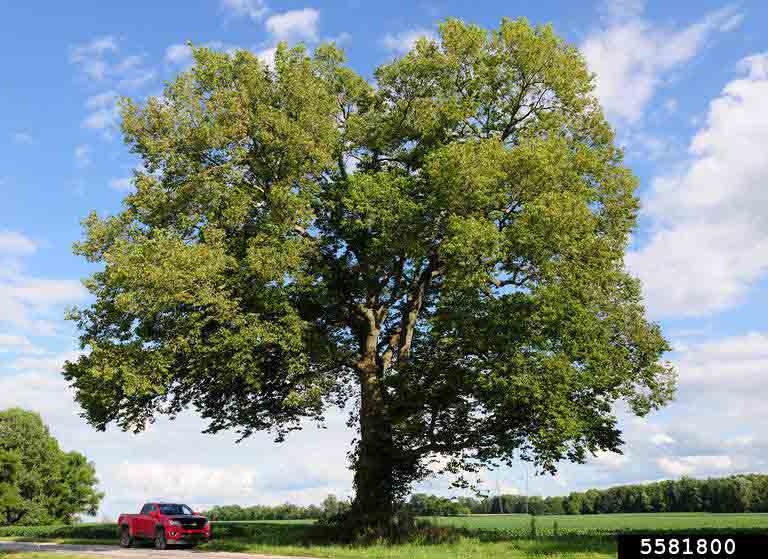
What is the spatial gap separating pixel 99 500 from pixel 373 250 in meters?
60.2

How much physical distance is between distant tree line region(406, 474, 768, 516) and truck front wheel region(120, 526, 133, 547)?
3156 centimetres

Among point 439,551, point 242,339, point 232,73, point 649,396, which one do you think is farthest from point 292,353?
point 649,396

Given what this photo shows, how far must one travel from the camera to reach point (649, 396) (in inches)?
1153

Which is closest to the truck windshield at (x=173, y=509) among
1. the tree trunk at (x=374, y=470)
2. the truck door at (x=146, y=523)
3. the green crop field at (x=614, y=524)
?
the truck door at (x=146, y=523)

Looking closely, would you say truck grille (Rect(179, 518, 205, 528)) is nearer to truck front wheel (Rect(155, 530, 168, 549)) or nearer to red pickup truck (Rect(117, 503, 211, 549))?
red pickup truck (Rect(117, 503, 211, 549))

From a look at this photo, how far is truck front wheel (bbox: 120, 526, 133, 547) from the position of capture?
3219 centimetres

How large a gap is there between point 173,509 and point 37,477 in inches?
1756

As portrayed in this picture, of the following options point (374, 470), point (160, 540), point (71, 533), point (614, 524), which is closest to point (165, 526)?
point (160, 540)

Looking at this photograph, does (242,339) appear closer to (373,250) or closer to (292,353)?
(292,353)

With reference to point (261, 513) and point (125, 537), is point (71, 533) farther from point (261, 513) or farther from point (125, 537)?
point (261, 513)

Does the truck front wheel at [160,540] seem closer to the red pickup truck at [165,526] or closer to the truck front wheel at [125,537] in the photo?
the red pickup truck at [165,526]

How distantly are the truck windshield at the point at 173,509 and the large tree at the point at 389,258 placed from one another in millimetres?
4108

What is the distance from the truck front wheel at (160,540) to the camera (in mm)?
30383

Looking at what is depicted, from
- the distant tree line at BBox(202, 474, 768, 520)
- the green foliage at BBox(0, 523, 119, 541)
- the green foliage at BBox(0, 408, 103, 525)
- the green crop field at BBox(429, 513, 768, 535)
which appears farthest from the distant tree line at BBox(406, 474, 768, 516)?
the green foliage at BBox(0, 408, 103, 525)
